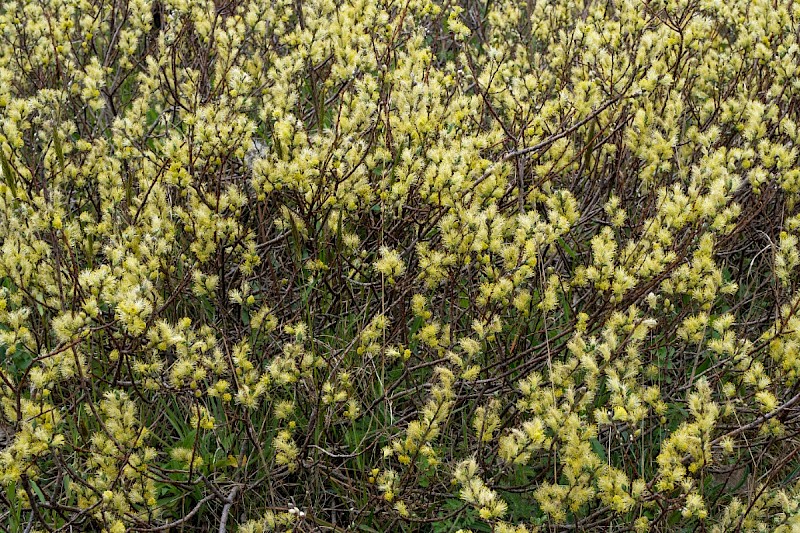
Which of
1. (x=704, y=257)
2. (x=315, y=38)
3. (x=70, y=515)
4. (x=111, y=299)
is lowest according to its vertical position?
(x=70, y=515)

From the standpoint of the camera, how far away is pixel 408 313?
3.36m

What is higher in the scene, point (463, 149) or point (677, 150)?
point (463, 149)

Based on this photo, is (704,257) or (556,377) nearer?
(556,377)

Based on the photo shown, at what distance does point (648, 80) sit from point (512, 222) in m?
0.85

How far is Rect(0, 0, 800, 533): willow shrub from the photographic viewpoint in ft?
8.29

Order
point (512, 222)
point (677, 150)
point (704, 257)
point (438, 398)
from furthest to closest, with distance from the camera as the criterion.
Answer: point (677, 150) < point (512, 222) < point (704, 257) < point (438, 398)

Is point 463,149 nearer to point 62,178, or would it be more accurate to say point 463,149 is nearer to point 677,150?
point 677,150

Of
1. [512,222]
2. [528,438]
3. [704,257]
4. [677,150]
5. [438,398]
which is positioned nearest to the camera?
[528,438]

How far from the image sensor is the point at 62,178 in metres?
3.53

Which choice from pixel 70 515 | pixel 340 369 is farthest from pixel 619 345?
pixel 70 515

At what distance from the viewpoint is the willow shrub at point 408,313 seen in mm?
A: 2525

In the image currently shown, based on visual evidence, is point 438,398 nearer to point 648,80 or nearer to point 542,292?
point 542,292

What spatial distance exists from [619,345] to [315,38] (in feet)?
6.86

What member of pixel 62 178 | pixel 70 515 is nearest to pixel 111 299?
pixel 70 515
